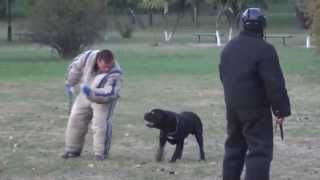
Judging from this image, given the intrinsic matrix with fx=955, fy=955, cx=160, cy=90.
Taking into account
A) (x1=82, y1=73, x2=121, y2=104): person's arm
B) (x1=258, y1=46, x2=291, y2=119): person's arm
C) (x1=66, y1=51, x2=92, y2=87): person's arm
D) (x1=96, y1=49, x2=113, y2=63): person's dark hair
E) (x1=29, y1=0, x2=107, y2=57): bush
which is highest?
(x1=258, y1=46, x2=291, y2=119): person's arm

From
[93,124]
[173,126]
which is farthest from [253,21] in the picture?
[93,124]

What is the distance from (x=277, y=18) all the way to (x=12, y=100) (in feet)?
251

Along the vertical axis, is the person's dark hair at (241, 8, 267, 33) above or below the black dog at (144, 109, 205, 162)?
above

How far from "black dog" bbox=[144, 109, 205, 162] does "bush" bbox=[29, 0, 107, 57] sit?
31175 mm

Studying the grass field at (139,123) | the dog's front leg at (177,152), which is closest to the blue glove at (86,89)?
the grass field at (139,123)

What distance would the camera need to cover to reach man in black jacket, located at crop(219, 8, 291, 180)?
870 cm

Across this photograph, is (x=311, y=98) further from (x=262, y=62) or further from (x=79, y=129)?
(x=262, y=62)

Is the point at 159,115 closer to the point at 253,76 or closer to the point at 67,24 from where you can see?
the point at 253,76

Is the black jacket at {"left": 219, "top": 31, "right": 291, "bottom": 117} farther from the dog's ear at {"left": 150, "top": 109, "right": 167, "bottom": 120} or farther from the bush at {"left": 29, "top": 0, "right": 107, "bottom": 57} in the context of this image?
the bush at {"left": 29, "top": 0, "right": 107, "bottom": 57}

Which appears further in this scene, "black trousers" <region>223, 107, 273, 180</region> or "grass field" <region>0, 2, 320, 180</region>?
"grass field" <region>0, 2, 320, 180</region>

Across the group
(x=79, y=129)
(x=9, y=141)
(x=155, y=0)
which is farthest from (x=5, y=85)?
(x=155, y=0)

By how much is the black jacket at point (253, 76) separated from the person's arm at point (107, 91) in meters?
3.26

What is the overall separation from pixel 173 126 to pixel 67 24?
32.1 meters

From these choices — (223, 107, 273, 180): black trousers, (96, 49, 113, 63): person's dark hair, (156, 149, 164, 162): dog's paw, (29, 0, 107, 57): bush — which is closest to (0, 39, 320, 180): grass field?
(156, 149, 164, 162): dog's paw
